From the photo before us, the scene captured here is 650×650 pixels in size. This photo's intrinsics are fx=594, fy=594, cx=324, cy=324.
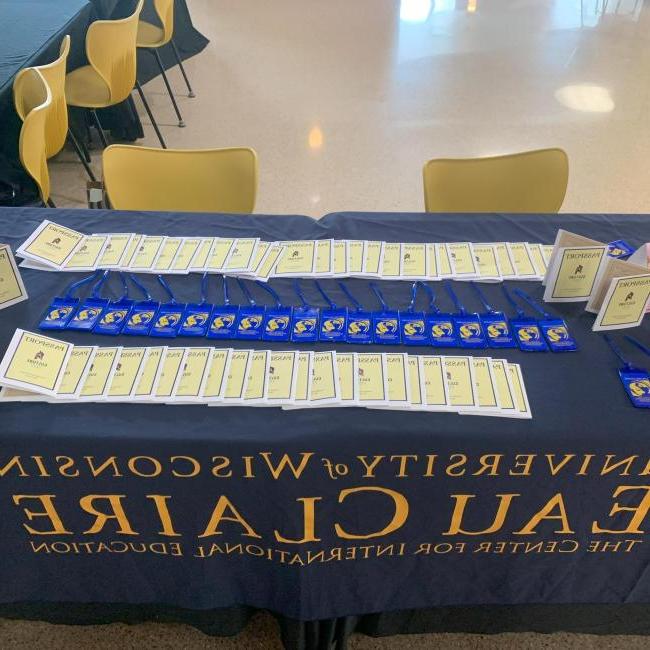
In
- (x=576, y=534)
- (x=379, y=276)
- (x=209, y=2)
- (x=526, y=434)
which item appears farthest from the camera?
(x=209, y=2)

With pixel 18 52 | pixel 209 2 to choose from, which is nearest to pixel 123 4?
pixel 18 52

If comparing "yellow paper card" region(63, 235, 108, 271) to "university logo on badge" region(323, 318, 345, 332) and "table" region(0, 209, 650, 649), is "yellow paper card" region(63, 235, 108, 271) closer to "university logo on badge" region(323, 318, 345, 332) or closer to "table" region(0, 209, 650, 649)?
"table" region(0, 209, 650, 649)

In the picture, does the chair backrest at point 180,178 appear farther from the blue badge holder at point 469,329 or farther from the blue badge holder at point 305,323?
the blue badge holder at point 469,329

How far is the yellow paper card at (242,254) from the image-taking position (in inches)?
52.3

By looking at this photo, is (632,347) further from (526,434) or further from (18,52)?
(18,52)

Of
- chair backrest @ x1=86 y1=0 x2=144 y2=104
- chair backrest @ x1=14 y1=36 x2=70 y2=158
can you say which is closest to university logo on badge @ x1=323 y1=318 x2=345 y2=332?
chair backrest @ x1=14 y1=36 x2=70 y2=158

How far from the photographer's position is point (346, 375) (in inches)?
42.0

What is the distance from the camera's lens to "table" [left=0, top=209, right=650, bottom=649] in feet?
3.19

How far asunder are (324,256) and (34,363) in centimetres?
65

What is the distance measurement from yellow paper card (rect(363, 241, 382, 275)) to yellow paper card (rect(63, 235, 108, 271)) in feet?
1.98

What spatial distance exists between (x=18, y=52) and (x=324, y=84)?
219 centimetres

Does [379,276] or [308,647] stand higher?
[379,276]

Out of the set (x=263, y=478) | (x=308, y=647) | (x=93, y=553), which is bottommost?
(x=308, y=647)

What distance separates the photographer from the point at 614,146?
138 inches
